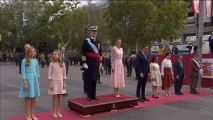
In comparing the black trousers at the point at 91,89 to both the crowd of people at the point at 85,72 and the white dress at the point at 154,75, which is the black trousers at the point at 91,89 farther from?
the white dress at the point at 154,75

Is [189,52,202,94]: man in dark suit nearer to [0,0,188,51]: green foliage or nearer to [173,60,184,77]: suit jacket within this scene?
[173,60,184,77]: suit jacket

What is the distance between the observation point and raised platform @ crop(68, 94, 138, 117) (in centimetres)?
882

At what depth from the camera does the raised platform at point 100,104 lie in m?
8.82

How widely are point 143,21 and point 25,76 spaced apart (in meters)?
28.0

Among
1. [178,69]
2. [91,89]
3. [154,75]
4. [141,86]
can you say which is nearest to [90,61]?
[91,89]

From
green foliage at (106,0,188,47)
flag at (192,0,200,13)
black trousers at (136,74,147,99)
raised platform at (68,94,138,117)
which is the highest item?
green foliage at (106,0,188,47)

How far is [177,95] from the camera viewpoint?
13.1 meters

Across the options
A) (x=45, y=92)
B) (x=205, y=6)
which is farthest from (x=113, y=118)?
(x=205, y=6)

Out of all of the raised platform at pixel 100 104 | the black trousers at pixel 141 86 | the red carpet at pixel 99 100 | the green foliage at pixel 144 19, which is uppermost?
the green foliage at pixel 144 19

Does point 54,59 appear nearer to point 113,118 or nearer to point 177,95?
point 113,118

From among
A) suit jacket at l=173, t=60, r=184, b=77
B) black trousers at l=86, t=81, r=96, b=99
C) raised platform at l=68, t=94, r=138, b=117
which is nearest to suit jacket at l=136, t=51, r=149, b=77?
raised platform at l=68, t=94, r=138, b=117

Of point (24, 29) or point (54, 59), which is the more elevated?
point (24, 29)

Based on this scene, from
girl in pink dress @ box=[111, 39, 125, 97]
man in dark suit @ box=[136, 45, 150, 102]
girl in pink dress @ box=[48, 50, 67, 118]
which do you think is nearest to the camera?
girl in pink dress @ box=[48, 50, 67, 118]

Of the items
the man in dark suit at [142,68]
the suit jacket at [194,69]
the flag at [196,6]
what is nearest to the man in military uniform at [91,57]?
the man in dark suit at [142,68]
